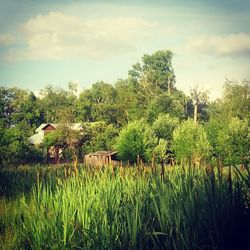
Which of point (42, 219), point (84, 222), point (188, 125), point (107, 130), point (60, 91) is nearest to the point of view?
point (84, 222)

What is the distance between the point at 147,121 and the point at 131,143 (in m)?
13.0

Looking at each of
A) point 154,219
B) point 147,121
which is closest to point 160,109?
point 147,121

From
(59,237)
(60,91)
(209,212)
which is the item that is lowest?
(59,237)

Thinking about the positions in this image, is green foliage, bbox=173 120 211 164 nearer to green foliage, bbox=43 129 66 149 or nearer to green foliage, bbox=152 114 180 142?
green foliage, bbox=152 114 180 142

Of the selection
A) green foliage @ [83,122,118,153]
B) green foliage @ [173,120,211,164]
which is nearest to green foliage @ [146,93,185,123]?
green foliage @ [83,122,118,153]

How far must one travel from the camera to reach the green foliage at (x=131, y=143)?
32562 mm

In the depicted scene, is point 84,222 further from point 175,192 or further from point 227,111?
point 227,111

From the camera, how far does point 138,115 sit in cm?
4909

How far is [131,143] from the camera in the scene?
32781 millimetres

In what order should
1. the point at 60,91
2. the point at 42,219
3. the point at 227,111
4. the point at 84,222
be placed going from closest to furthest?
the point at 84,222 < the point at 42,219 < the point at 227,111 < the point at 60,91

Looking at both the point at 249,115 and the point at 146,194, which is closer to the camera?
the point at 146,194

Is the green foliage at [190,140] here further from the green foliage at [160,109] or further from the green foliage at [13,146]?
the green foliage at [13,146]

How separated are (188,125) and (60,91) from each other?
2631 inches

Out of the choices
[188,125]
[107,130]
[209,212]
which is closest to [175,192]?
[209,212]
